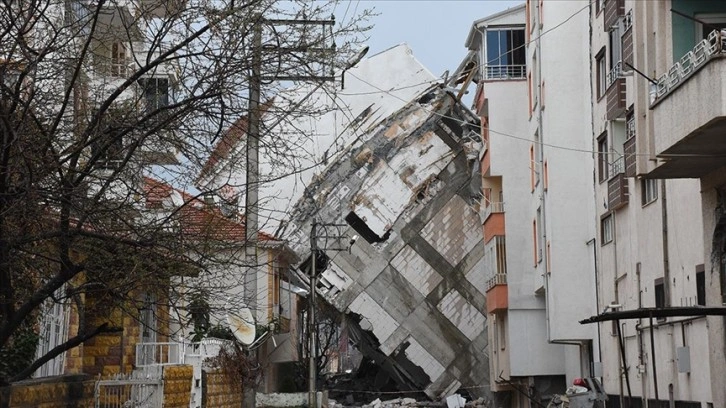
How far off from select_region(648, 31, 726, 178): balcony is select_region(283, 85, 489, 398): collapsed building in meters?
34.8

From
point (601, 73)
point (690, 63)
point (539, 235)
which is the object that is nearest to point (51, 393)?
point (690, 63)

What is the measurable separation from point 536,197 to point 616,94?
455 inches

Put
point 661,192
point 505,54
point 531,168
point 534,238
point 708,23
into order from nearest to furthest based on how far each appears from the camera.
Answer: point 708,23 < point 661,192 < point 531,168 < point 534,238 < point 505,54

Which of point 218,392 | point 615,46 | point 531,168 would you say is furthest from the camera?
point 531,168

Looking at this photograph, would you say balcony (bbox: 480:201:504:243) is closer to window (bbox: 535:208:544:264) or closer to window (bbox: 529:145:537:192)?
window (bbox: 529:145:537:192)

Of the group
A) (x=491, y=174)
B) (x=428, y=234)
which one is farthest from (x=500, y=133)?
(x=428, y=234)

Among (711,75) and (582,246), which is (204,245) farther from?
(582,246)

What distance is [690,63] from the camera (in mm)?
16031

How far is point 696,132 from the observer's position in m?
15.2

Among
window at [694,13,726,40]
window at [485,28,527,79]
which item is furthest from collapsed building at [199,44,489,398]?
window at [694,13,726,40]

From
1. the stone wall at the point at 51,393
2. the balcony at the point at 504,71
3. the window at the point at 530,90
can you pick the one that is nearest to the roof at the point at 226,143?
the stone wall at the point at 51,393

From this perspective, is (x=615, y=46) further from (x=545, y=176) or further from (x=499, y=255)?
(x=499, y=255)

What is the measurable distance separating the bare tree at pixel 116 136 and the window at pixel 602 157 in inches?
757

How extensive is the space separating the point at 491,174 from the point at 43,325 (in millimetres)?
24875
